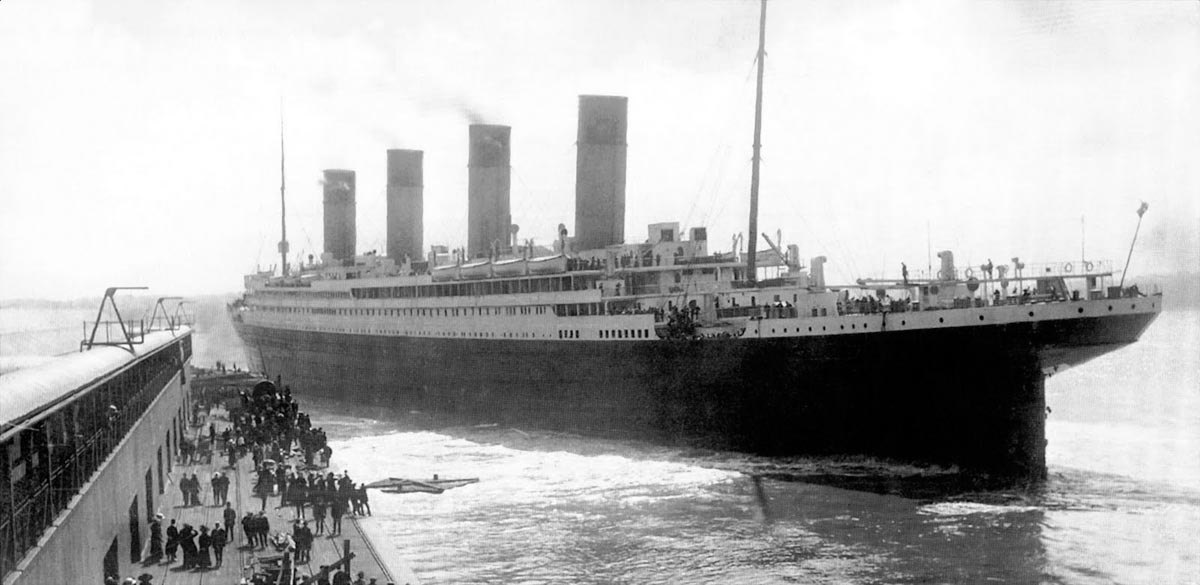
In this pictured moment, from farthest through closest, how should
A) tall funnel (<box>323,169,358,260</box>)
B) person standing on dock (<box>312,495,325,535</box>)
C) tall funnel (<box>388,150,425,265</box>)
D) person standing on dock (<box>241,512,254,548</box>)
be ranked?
tall funnel (<box>323,169,358,260</box>) → tall funnel (<box>388,150,425,265</box>) → person standing on dock (<box>312,495,325,535</box>) → person standing on dock (<box>241,512,254,548</box>)

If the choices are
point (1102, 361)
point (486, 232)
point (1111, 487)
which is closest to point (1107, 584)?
point (1111, 487)

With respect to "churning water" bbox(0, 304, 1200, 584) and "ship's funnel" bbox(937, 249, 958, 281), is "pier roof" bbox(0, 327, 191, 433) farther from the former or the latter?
"ship's funnel" bbox(937, 249, 958, 281)

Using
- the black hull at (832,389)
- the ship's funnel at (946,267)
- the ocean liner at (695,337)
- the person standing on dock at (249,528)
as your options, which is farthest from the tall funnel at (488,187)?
the person standing on dock at (249,528)

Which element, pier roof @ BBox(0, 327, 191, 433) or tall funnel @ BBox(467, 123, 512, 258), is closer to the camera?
pier roof @ BBox(0, 327, 191, 433)

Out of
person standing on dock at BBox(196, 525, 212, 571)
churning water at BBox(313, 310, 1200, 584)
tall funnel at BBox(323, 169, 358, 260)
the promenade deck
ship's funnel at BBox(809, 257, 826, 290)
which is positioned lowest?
churning water at BBox(313, 310, 1200, 584)

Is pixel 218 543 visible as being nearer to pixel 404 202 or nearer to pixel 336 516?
pixel 336 516

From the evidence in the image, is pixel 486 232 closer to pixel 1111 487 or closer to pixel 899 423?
pixel 899 423

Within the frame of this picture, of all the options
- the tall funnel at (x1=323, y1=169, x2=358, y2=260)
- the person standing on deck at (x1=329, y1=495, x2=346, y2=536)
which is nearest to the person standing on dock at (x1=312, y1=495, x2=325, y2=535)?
the person standing on deck at (x1=329, y1=495, x2=346, y2=536)
